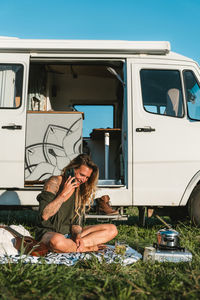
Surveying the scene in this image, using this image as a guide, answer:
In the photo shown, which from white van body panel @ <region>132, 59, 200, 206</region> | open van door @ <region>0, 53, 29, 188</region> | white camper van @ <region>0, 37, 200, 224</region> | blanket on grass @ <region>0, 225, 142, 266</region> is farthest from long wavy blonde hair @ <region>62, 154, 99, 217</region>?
open van door @ <region>0, 53, 29, 188</region>

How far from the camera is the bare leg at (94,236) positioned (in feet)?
10.3

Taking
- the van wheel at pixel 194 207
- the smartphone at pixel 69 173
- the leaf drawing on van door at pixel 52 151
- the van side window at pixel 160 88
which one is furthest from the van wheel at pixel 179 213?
the smartphone at pixel 69 173

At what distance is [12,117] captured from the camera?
A: 4367mm

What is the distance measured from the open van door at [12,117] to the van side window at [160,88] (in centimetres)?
167

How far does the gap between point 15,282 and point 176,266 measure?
4.17 ft

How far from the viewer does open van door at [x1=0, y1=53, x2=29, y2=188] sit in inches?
168

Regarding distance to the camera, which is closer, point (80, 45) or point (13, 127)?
point (13, 127)

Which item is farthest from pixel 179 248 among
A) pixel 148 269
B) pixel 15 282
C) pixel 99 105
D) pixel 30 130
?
pixel 99 105

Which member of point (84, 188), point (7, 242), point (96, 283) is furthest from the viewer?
point (84, 188)

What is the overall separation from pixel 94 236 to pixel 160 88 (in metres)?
2.33

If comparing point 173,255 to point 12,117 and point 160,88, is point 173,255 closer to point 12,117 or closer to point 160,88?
point 160,88

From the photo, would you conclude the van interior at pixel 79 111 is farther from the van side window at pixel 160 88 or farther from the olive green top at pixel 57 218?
the olive green top at pixel 57 218

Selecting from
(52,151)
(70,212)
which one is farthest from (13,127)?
(70,212)

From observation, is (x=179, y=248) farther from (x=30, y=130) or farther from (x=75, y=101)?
(x=75, y=101)
